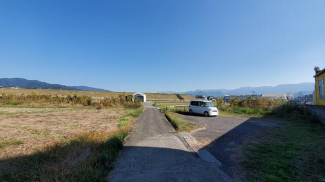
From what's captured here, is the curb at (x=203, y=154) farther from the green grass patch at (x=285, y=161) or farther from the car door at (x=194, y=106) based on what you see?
the car door at (x=194, y=106)

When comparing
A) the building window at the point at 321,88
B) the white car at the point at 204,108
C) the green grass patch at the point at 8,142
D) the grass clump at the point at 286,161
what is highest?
the building window at the point at 321,88

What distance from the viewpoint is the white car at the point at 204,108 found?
18.5 metres

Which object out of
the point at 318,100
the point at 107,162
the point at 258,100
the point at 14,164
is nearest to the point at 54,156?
the point at 14,164

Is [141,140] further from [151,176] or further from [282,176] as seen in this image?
[282,176]

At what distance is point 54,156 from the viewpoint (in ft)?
19.0

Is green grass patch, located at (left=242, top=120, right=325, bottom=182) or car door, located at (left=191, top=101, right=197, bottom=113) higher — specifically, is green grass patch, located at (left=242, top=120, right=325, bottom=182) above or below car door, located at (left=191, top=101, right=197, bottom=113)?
below

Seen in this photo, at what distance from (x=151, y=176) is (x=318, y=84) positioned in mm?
18380

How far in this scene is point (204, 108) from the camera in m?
19.1

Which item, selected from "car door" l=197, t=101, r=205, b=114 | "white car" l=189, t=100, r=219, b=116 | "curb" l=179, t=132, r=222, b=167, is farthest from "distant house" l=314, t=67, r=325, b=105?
"curb" l=179, t=132, r=222, b=167

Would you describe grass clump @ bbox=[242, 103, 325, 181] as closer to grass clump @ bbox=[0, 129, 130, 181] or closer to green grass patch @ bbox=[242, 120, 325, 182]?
green grass patch @ bbox=[242, 120, 325, 182]

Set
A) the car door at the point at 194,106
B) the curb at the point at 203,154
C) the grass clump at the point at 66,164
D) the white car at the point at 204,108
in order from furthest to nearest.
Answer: the car door at the point at 194,106, the white car at the point at 204,108, the curb at the point at 203,154, the grass clump at the point at 66,164

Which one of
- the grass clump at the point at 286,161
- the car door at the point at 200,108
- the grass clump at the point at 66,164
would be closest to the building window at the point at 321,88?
the grass clump at the point at 286,161

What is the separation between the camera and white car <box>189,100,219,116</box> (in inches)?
727

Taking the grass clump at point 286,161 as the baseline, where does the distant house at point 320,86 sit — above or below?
above
